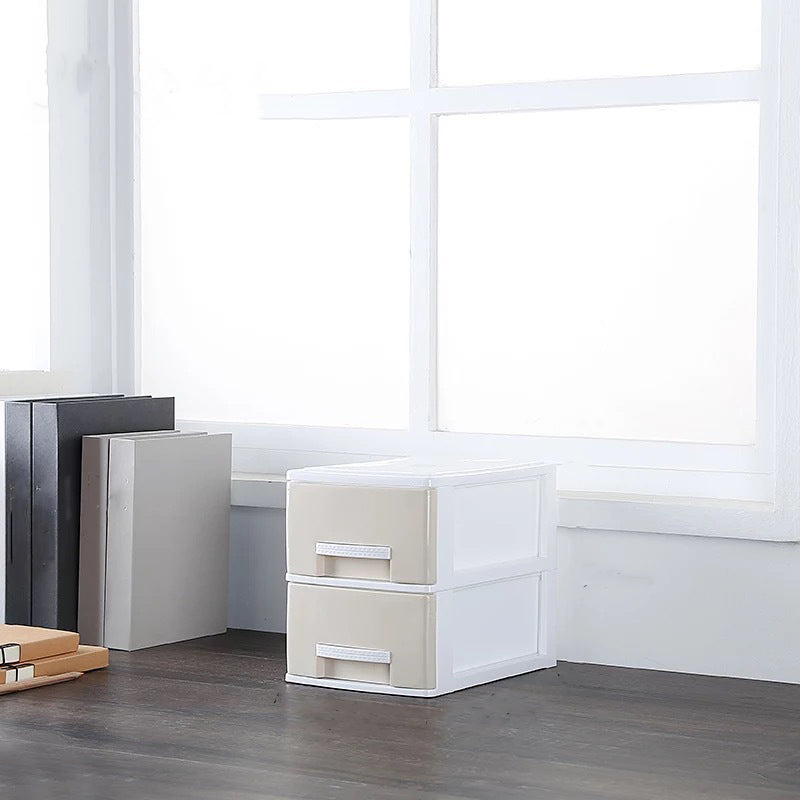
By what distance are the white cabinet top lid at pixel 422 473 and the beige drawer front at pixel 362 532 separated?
0.01 meters

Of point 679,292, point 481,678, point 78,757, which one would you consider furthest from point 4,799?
point 679,292

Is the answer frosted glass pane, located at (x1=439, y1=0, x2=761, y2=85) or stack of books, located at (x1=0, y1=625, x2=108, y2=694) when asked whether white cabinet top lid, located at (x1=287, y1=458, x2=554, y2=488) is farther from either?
frosted glass pane, located at (x1=439, y1=0, x2=761, y2=85)

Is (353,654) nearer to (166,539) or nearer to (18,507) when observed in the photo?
(166,539)

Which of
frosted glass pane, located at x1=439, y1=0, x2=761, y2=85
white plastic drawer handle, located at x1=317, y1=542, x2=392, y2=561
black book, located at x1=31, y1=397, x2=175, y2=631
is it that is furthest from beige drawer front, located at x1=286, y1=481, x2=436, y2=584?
frosted glass pane, located at x1=439, y1=0, x2=761, y2=85

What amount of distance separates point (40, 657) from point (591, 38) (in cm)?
133

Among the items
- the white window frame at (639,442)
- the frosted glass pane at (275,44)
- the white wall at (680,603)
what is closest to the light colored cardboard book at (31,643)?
the white window frame at (639,442)

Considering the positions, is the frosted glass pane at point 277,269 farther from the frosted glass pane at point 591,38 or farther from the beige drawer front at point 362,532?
the beige drawer front at point 362,532

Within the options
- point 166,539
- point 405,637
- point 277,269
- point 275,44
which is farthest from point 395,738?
point 275,44

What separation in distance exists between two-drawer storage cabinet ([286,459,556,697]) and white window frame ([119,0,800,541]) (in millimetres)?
221

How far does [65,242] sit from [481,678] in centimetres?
126

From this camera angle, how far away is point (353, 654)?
2.28 meters

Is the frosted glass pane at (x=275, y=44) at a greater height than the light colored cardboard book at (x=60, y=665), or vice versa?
the frosted glass pane at (x=275, y=44)

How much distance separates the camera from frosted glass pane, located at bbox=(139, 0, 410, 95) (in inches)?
112

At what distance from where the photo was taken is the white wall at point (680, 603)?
2.39 m
